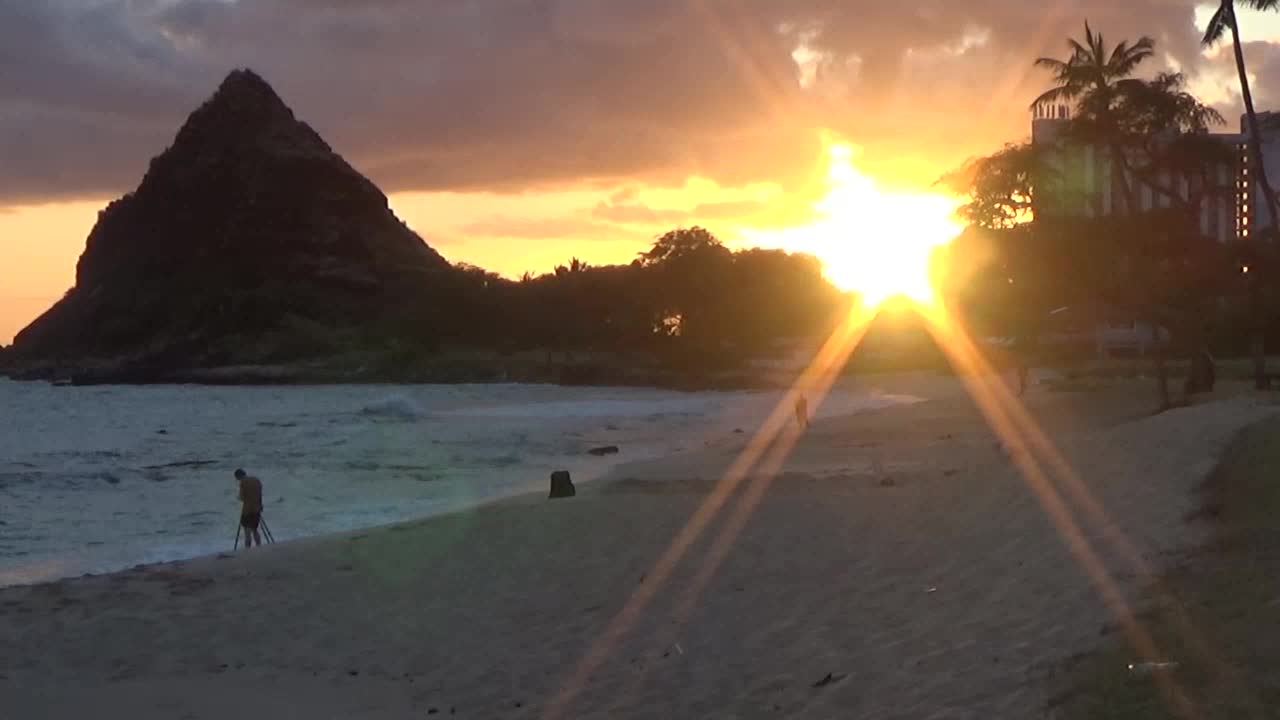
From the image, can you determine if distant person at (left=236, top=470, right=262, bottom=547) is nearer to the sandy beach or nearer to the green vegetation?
the sandy beach

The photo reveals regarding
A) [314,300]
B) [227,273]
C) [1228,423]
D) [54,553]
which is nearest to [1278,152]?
[1228,423]

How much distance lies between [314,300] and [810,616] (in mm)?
150648

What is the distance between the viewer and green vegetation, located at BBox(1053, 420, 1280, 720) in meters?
6.70

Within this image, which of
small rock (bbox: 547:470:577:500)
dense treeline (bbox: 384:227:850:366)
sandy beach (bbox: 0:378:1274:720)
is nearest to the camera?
sandy beach (bbox: 0:378:1274:720)

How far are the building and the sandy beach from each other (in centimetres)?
2245

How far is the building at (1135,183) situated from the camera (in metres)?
39.7

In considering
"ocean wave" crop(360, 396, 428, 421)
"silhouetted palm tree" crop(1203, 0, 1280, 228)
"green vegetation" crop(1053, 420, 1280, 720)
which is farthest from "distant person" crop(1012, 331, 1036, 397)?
"green vegetation" crop(1053, 420, 1280, 720)

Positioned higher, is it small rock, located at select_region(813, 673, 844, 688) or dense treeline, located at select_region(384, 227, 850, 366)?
dense treeline, located at select_region(384, 227, 850, 366)

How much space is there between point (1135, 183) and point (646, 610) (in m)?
38.5

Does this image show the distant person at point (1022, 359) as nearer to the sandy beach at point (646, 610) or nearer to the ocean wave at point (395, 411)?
the ocean wave at point (395, 411)

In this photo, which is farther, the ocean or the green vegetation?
the ocean

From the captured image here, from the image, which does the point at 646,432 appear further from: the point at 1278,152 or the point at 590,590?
the point at 590,590

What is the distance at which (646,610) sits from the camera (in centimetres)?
1208

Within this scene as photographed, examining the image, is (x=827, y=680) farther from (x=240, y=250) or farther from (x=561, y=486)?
(x=240, y=250)
